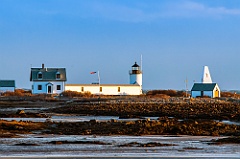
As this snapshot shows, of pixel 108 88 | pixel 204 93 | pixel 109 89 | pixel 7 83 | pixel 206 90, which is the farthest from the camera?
pixel 7 83

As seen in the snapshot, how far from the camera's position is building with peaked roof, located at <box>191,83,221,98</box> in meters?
88.2

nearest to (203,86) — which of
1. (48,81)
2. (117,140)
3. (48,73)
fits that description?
(48,81)

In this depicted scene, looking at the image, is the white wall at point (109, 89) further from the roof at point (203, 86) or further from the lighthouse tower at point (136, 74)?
the roof at point (203, 86)

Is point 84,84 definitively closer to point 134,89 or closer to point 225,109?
point 134,89

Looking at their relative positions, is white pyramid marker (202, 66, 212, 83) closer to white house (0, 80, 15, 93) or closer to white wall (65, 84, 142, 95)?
white wall (65, 84, 142, 95)

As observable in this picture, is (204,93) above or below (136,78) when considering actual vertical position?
below

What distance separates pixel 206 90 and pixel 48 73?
2373 cm

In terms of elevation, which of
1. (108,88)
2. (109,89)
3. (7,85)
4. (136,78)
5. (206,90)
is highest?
(136,78)

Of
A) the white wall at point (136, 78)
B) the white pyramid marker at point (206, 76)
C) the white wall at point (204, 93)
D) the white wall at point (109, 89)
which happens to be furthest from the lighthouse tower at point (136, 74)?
the white wall at point (204, 93)

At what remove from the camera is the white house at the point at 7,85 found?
103 metres

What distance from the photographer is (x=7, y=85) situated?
103250 millimetres

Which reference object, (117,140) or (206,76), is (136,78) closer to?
(206,76)

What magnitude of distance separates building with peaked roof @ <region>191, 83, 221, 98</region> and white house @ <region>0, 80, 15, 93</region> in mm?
31746

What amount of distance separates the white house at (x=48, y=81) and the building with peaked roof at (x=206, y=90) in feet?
64.0
